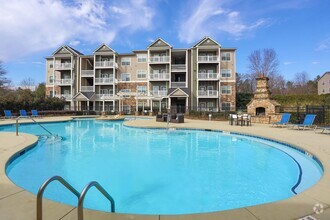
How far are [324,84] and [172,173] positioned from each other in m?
62.6

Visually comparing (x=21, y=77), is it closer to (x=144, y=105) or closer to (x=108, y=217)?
(x=144, y=105)

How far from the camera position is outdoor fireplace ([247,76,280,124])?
18.7 m

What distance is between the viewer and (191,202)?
4.66m

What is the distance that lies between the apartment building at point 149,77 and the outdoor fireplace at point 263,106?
1180cm

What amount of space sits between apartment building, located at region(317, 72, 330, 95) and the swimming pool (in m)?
Answer: 55.4

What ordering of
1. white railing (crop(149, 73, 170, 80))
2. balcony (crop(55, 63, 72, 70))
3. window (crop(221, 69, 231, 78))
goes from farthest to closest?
balcony (crop(55, 63, 72, 70)) → white railing (crop(149, 73, 170, 80)) → window (crop(221, 69, 231, 78))

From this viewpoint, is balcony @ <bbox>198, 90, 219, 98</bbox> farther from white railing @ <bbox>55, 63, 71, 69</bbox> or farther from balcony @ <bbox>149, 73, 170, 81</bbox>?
white railing @ <bbox>55, 63, 71, 69</bbox>

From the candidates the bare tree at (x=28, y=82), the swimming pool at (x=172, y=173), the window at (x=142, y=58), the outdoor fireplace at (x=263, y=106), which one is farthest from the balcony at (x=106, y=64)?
the bare tree at (x=28, y=82)

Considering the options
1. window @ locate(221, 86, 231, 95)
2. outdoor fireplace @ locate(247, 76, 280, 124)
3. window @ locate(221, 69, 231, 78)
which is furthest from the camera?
window @ locate(221, 69, 231, 78)

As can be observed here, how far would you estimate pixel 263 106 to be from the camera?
63.8 ft

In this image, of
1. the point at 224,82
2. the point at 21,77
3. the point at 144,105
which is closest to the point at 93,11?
the point at 144,105

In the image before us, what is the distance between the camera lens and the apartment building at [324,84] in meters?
51.6

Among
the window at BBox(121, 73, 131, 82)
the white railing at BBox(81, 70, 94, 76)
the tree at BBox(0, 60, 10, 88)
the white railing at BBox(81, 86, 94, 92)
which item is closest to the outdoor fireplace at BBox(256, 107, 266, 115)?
the window at BBox(121, 73, 131, 82)

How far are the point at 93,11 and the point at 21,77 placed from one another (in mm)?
66774
